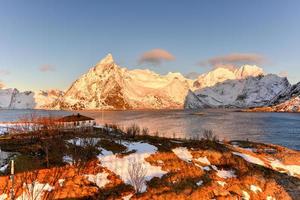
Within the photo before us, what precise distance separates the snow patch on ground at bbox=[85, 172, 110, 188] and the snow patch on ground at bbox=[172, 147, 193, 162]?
28.7 feet

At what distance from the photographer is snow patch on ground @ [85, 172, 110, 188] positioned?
73.9ft

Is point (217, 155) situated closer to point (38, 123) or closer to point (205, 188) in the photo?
point (205, 188)

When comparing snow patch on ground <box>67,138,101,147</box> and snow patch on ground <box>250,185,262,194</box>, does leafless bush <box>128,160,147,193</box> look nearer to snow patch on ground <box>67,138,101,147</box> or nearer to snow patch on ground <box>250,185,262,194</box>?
snow patch on ground <box>67,138,101,147</box>

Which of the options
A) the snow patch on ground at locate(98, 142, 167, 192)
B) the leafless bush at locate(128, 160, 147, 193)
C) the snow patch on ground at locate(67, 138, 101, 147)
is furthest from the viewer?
the snow patch on ground at locate(67, 138, 101, 147)

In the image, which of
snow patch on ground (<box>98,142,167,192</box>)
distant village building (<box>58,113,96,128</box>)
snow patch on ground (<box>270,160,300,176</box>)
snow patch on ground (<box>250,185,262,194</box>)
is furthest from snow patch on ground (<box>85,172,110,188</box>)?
distant village building (<box>58,113,96,128</box>)

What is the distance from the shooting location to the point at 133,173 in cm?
2366

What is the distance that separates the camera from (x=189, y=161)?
2933 cm

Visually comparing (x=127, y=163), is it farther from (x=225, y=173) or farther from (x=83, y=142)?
(x=225, y=173)

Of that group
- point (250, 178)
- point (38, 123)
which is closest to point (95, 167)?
point (250, 178)

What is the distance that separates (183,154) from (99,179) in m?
10.8

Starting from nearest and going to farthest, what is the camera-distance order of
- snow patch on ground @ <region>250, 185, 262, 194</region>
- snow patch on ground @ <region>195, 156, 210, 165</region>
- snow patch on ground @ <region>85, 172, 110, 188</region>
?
snow patch on ground @ <region>85, 172, 110, 188</region> → snow patch on ground @ <region>250, 185, 262, 194</region> → snow patch on ground @ <region>195, 156, 210, 165</region>

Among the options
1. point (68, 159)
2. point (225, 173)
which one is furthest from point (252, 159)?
point (68, 159)

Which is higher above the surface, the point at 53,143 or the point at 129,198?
the point at 53,143

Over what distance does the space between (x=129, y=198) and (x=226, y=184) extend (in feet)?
27.7
